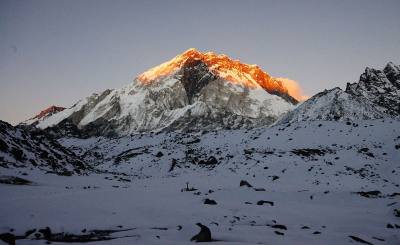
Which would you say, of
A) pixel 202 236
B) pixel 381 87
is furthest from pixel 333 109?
pixel 202 236

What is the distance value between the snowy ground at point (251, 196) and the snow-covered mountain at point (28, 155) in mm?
1824

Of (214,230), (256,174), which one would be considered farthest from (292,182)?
(214,230)

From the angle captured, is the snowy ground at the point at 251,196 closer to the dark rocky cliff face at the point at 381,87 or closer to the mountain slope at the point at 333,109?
the mountain slope at the point at 333,109

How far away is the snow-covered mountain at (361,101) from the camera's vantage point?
385ft

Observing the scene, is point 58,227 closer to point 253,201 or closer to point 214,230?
point 214,230

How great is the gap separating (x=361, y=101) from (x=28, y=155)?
11776 cm

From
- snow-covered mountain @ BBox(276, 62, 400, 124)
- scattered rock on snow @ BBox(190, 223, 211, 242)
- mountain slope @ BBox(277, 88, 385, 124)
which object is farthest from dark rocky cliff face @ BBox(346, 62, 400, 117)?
scattered rock on snow @ BBox(190, 223, 211, 242)

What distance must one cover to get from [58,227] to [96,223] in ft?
3.77

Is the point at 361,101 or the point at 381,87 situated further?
the point at 381,87

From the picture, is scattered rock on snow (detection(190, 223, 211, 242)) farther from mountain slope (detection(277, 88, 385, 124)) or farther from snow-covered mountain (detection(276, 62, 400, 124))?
mountain slope (detection(277, 88, 385, 124))

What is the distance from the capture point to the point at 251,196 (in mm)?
20734

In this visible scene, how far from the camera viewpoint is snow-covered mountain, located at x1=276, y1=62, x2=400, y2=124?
385ft

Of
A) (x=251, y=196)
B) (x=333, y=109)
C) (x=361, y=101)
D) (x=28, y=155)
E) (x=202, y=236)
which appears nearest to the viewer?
(x=202, y=236)

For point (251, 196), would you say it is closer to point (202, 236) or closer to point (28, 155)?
point (202, 236)
